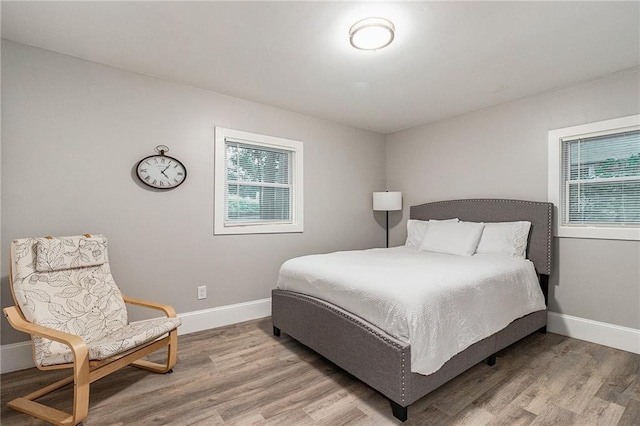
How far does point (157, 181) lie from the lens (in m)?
2.90

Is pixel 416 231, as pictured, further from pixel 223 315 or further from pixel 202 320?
pixel 202 320

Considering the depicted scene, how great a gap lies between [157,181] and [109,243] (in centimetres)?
68

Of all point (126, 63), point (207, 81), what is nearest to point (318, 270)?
point (207, 81)

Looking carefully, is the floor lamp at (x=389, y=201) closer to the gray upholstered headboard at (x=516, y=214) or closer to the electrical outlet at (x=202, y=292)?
the gray upholstered headboard at (x=516, y=214)

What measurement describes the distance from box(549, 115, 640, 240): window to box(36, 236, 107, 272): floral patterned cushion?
4169 mm

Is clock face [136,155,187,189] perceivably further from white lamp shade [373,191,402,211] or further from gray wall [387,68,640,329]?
gray wall [387,68,640,329]

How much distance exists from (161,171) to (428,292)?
8.44ft

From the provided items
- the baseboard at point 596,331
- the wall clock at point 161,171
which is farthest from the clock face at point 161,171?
the baseboard at point 596,331

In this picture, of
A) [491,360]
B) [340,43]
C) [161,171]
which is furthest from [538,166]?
[161,171]

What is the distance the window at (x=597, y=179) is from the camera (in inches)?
109

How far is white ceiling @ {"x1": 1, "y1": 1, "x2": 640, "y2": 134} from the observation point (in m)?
1.94

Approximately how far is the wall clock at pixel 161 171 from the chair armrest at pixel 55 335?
138cm

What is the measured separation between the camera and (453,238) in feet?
11.0

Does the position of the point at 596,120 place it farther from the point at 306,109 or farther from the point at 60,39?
the point at 60,39
